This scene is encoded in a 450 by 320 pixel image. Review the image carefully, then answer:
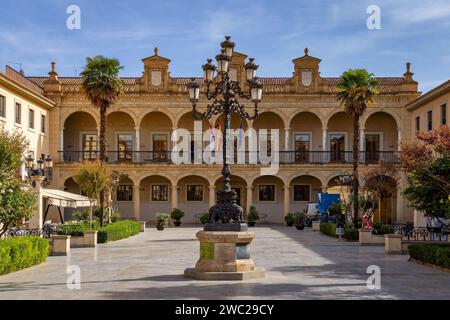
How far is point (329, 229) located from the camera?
33.5 metres

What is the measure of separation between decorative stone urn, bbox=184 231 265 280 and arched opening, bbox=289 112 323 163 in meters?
33.5

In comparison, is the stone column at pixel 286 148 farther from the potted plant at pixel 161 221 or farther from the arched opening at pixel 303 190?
the potted plant at pixel 161 221

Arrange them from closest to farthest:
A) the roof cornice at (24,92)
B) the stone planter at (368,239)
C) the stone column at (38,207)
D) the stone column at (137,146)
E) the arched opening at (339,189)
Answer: the stone column at (38,207)
the stone planter at (368,239)
the roof cornice at (24,92)
the arched opening at (339,189)
the stone column at (137,146)

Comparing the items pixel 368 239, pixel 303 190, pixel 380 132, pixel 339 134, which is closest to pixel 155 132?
pixel 303 190

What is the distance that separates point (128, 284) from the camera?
46.6 ft

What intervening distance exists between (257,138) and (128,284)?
34125mm

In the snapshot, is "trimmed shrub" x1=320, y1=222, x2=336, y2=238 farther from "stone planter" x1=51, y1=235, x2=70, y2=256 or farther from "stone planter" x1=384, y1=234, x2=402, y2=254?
"stone planter" x1=51, y1=235, x2=70, y2=256

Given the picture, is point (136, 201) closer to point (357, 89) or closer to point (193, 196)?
point (193, 196)

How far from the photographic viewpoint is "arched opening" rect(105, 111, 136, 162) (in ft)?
158

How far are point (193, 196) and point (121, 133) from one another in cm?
720

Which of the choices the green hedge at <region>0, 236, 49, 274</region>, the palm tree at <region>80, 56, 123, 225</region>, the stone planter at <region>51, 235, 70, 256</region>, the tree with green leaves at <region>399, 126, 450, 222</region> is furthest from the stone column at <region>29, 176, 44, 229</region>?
the tree with green leaves at <region>399, 126, 450, 222</region>

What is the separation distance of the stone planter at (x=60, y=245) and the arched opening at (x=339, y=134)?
95.1 feet

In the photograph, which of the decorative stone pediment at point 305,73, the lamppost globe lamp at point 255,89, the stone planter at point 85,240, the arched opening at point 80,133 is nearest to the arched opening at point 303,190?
the decorative stone pediment at point 305,73

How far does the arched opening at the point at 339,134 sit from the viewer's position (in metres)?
47.8
